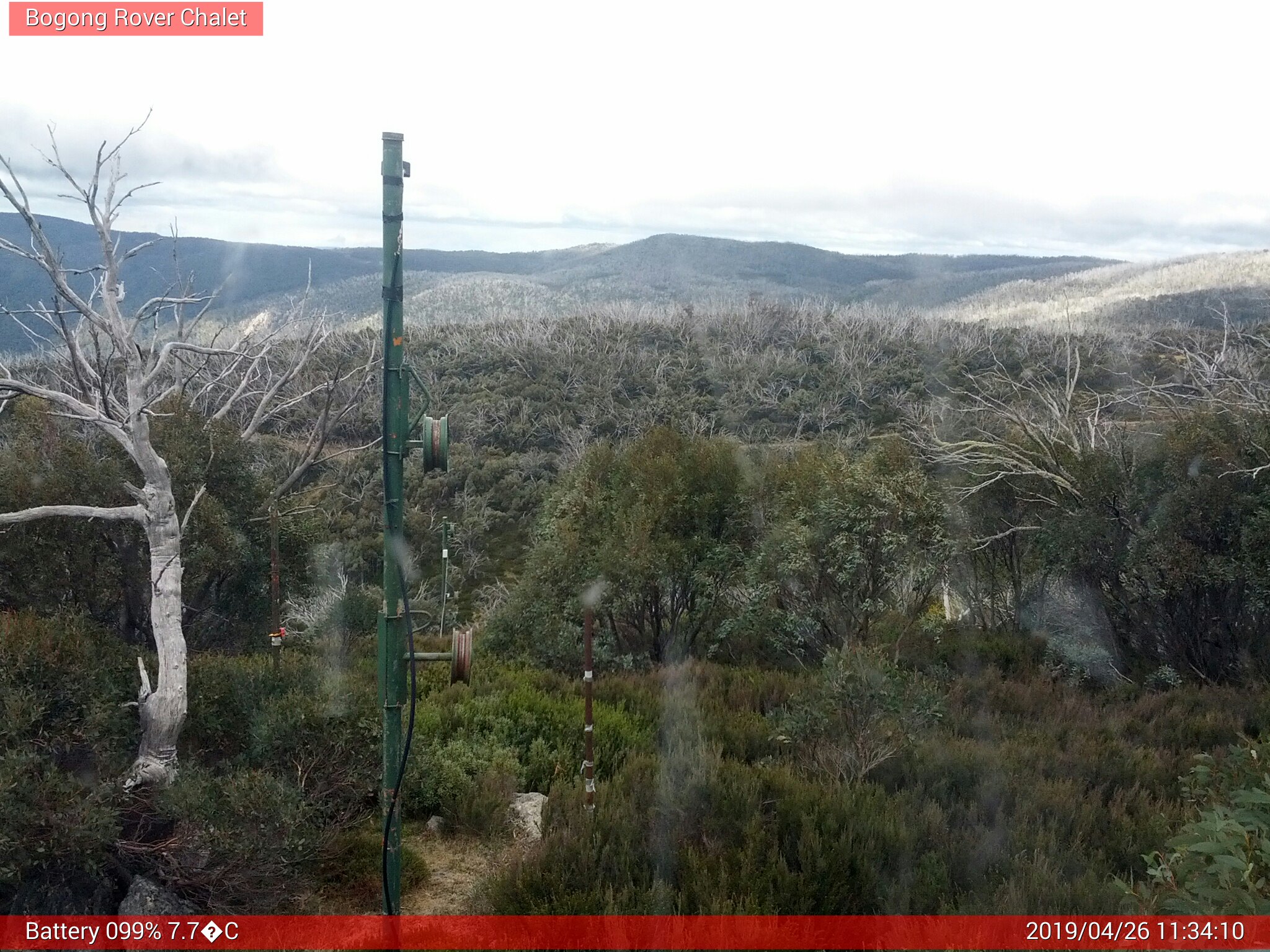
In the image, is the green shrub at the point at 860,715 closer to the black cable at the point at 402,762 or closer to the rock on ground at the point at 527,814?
the rock on ground at the point at 527,814

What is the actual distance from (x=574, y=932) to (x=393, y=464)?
2.55 metres

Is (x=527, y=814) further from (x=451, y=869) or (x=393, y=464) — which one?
(x=393, y=464)

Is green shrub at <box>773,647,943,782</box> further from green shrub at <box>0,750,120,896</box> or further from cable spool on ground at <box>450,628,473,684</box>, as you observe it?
green shrub at <box>0,750,120,896</box>

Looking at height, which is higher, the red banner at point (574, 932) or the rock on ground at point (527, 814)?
the red banner at point (574, 932)

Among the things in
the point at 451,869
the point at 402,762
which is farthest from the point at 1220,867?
the point at 451,869

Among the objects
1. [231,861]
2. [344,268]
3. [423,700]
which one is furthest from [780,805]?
[344,268]

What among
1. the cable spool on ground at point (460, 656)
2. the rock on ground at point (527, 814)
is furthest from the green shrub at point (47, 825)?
the rock on ground at point (527, 814)

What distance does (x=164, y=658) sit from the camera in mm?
5777

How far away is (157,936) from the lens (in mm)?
4953

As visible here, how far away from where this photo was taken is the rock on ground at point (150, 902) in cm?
512

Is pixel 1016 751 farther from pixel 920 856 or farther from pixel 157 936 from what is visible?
pixel 157 936

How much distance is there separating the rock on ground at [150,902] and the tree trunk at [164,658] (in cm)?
68

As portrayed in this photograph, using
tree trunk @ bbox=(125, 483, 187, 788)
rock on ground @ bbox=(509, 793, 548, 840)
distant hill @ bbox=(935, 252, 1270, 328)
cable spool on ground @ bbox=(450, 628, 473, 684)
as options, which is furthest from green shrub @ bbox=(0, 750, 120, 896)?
distant hill @ bbox=(935, 252, 1270, 328)

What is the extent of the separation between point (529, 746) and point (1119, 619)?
896 cm
